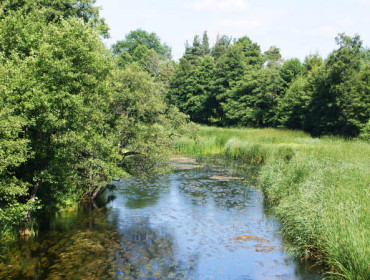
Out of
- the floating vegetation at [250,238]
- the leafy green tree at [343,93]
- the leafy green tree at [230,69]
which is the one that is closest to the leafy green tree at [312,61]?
the leafy green tree at [230,69]

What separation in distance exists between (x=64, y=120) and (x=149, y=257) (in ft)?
18.9

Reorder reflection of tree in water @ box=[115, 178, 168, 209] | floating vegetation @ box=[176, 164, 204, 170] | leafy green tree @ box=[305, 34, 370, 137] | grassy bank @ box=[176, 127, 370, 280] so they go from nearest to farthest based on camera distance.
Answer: grassy bank @ box=[176, 127, 370, 280], reflection of tree in water @ box=[115, 178, 168, 209], floating vegetation @ box=[176, 164, 204, 170], leafy green tree @ box=[305, 34, 370, 137]

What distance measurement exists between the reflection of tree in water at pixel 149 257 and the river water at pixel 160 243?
3cm

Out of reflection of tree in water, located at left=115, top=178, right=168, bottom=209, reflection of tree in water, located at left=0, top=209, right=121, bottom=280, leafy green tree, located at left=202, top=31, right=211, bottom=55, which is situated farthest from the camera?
leafy green tree, located at left=202, top=31, right=211, bottom=55

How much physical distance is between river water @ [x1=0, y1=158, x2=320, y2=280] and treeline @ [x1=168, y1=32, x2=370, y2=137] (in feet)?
65.8

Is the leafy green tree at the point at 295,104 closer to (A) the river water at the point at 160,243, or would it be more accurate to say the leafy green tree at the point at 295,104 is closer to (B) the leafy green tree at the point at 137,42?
(A) the river water at the point at 160,243

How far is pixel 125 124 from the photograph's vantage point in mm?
17391

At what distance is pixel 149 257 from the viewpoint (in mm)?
12234

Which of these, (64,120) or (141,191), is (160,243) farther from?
(141,191)

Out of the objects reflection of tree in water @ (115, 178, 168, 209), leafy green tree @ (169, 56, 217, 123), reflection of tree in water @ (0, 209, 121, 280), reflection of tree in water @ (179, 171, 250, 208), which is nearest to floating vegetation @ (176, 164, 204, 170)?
reflection of tree in water @ (179, 171, 250, 208)

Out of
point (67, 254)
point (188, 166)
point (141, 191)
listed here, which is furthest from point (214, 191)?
point (67, 254)

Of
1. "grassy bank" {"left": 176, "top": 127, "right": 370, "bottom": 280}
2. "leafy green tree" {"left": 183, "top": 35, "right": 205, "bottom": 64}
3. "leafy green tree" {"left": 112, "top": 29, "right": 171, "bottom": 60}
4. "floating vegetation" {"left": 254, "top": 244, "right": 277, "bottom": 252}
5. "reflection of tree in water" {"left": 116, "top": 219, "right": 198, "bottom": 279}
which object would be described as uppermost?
"leafy green tree" {"left": 112, "top": 29, "right": 171, "bottom": 60}

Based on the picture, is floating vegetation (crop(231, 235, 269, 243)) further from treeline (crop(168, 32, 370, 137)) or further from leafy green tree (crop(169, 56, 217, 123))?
leafy green tree (crop(169, 56, 217, 123))

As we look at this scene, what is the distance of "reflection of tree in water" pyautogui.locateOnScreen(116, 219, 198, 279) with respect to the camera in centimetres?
1091
